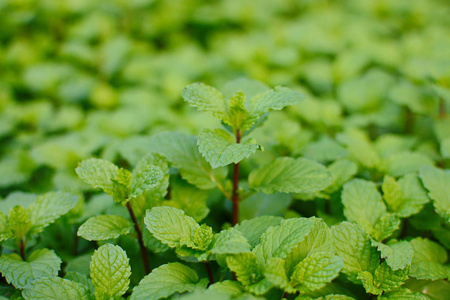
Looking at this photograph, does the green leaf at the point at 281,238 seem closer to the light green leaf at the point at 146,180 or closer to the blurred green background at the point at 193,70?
the light green leaf at the point at 146,180

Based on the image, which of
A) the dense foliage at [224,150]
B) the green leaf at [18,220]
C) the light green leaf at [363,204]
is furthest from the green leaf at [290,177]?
the green leaf at [18,220]

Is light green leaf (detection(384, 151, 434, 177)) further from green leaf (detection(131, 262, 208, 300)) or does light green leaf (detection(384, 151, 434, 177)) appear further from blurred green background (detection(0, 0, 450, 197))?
green leaf (detection(131, 262, 208, 300))

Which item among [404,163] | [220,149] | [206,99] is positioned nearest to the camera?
[220,149]

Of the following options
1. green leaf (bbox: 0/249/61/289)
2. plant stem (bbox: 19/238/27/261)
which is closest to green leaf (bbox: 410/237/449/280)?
green leaf (bbox: 0/249/61/289)

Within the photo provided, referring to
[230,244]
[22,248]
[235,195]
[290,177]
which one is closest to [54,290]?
[22,248]

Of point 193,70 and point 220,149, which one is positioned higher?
point 220,149

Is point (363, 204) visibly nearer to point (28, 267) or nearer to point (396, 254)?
point (396, 254)
